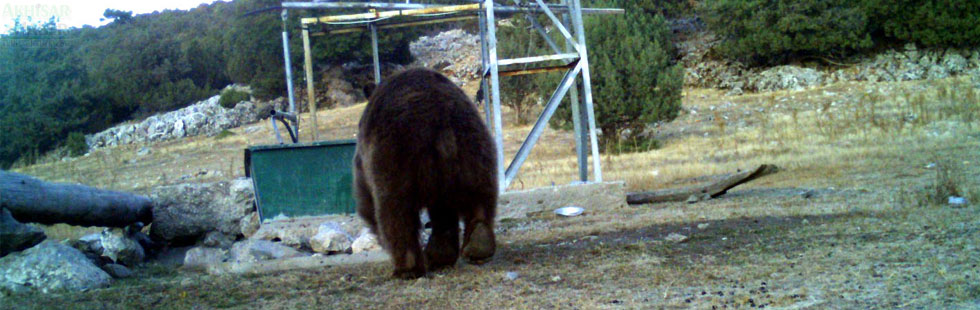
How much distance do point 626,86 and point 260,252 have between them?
15939mm

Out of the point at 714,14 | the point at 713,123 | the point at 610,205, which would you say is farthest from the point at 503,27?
the point at 610,205

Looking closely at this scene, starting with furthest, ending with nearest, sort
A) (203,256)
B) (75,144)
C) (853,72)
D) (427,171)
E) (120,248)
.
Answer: (853,72) → (75,144) → (203,256) → (120,248) → (427,171)

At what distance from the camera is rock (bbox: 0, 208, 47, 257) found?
632 centimetres

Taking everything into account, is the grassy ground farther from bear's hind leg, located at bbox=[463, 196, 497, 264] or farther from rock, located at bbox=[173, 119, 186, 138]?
rock, located at bbox=[173, 119, 186, 138]

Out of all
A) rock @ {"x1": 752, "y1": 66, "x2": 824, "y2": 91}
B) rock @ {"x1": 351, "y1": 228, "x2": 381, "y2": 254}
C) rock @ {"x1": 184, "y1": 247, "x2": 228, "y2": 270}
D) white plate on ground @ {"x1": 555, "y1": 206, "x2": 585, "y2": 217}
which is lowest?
rock @ {"x1": 184, "y1": 247, "x2": 228, "y2": 270}

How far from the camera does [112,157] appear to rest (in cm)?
2456

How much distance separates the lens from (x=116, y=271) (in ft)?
24.2

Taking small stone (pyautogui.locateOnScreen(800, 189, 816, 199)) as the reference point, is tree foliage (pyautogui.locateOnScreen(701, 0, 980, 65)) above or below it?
above

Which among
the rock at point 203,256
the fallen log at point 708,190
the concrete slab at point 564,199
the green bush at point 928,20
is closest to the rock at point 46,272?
the rock at point 203,256

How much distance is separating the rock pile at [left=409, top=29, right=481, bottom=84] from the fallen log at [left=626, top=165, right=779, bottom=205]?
81.1 ft

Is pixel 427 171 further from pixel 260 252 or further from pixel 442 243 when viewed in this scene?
pixel 260 252

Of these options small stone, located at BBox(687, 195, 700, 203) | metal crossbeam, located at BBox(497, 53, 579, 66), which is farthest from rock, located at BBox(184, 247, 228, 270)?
small stone, located at BBox(687, 195, 700, 203)

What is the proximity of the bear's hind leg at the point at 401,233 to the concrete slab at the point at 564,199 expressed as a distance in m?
4.17

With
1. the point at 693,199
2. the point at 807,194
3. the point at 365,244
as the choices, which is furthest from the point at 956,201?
the point at 365,244
